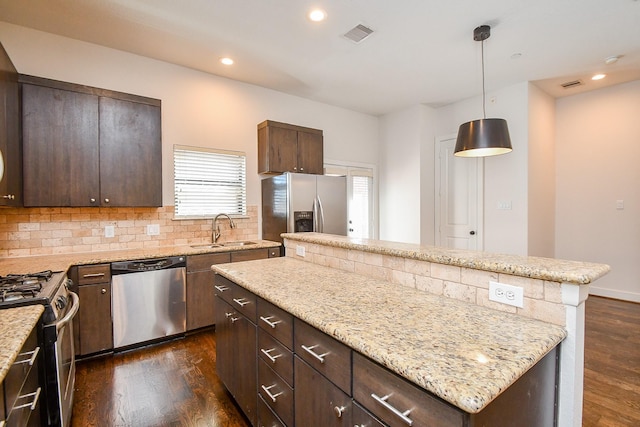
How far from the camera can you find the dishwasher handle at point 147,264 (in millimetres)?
2674

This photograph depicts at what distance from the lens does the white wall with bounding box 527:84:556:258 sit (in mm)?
4043

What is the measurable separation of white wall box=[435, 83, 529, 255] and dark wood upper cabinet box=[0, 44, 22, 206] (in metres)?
5.15

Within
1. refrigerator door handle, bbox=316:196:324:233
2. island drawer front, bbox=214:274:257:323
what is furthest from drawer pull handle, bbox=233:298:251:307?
refrigerator door handle, bbox=316:196:324:233

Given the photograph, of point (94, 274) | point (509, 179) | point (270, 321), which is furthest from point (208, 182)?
point (509, 179)

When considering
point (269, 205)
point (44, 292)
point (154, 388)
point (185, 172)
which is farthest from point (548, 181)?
point (44, 292)

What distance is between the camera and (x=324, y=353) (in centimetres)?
112

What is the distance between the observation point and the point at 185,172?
3.58 meters

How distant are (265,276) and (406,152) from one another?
3881 millimetres

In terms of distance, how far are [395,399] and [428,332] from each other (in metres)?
0.26

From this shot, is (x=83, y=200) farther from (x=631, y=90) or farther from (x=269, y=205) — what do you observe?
(x=631, y=90)

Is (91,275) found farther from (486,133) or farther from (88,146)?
(486,133)

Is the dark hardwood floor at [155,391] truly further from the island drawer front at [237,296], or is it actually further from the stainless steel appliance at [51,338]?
the island drawer front at [237,296]

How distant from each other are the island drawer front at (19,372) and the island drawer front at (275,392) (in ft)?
3.08

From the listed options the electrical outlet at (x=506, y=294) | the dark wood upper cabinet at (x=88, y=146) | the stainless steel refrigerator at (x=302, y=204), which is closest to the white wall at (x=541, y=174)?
the stainless steel refrigerator at (x=302, y=204)
